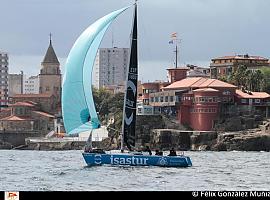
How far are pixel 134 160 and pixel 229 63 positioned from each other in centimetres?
11111

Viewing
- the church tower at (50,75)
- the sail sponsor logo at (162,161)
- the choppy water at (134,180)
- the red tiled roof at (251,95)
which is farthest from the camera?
the church tower at (50,75)

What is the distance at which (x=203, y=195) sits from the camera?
15352mm

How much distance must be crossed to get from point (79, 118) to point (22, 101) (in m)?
111

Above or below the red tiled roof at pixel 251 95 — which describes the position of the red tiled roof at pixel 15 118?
below

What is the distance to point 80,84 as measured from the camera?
50.1 meters

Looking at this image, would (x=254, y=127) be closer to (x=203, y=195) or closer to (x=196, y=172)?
(x=196, y=172)

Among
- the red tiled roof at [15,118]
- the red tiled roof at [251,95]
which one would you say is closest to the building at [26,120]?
the red tiled roof at [15,118]

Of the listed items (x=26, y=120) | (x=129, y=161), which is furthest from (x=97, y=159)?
(x=26, y=120)

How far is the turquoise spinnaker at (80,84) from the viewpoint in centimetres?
5000

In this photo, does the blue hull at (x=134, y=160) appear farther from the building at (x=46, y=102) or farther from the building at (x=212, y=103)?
the building at (x=46, y=102)

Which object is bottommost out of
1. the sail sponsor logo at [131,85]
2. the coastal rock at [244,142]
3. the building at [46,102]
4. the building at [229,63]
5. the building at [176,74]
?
the coastal rock at [244,142]

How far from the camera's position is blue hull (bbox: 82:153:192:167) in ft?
164

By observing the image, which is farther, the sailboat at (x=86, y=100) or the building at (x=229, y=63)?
the building at (x=229, y=63)

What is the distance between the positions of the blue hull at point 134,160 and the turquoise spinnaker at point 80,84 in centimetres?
215
